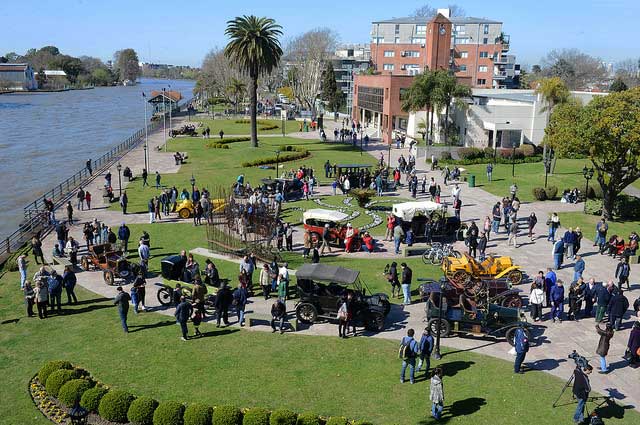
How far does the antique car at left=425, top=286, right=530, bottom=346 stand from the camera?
56.9 feet

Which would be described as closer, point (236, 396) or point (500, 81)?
point (236, 396)

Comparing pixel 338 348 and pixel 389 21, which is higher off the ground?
pixel 389 21

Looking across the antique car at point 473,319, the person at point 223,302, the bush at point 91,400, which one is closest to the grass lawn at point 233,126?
the person at point 223,302

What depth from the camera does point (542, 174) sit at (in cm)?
4691

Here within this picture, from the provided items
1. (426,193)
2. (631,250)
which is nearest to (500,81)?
(426,193)

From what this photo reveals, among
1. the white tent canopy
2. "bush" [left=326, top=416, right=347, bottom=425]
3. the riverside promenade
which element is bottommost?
the riverside promenade

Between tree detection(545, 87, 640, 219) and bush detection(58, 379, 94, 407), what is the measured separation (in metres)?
27.7

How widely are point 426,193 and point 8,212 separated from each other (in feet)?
95.1

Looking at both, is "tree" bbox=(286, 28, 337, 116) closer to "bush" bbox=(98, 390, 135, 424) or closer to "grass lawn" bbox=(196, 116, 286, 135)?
"grass lawn" bbox=(196, 116, 286, 135)

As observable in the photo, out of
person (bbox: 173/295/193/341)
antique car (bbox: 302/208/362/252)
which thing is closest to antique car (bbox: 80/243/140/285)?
person (bbox: 173/295/193/341)

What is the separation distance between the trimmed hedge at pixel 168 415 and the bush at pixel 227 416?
2.56 ft

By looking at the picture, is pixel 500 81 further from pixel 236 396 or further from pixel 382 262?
pixel 236 396

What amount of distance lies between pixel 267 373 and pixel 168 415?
3552 millimetres

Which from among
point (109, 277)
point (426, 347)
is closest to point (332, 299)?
point (426, 347)
